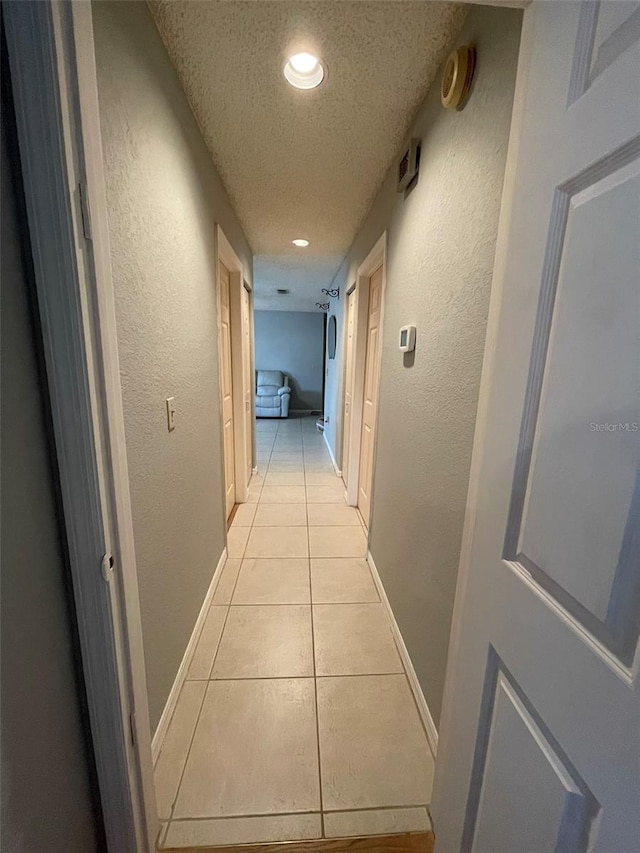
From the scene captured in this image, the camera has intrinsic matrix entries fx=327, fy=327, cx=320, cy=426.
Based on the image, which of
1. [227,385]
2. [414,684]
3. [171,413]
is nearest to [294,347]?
[227,385]

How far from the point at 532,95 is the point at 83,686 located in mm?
1561

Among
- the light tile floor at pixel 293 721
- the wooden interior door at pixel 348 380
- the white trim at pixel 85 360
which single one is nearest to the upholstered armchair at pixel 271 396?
the wooden interior door at pixel 348 380

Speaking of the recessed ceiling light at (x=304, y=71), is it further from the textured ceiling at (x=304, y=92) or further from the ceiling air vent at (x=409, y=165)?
the ceiling air vent at (x=409, y=165)

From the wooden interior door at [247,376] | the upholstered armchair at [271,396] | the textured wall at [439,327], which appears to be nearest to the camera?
the textured wall at [439,327]

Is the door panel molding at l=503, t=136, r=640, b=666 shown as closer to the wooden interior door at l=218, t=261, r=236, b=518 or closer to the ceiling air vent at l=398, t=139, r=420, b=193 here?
the ceiling air vent at l=398, t=139, r=420, b=193

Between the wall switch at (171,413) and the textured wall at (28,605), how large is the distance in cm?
59

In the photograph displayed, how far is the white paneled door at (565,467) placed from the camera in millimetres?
414

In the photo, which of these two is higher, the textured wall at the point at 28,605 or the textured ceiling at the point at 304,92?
the textured ceiling at the point at 304,92

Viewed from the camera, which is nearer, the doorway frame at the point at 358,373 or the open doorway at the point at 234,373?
the open doorway at the point at 234,373

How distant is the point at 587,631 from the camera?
47 centimetres

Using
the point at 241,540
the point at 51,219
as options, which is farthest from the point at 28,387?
the point at 241,540

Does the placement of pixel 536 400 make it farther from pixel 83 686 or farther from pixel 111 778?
pixel 111 778

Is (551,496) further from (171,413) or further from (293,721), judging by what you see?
(293,721)

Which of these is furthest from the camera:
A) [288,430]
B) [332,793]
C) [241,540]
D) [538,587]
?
[288,430]
